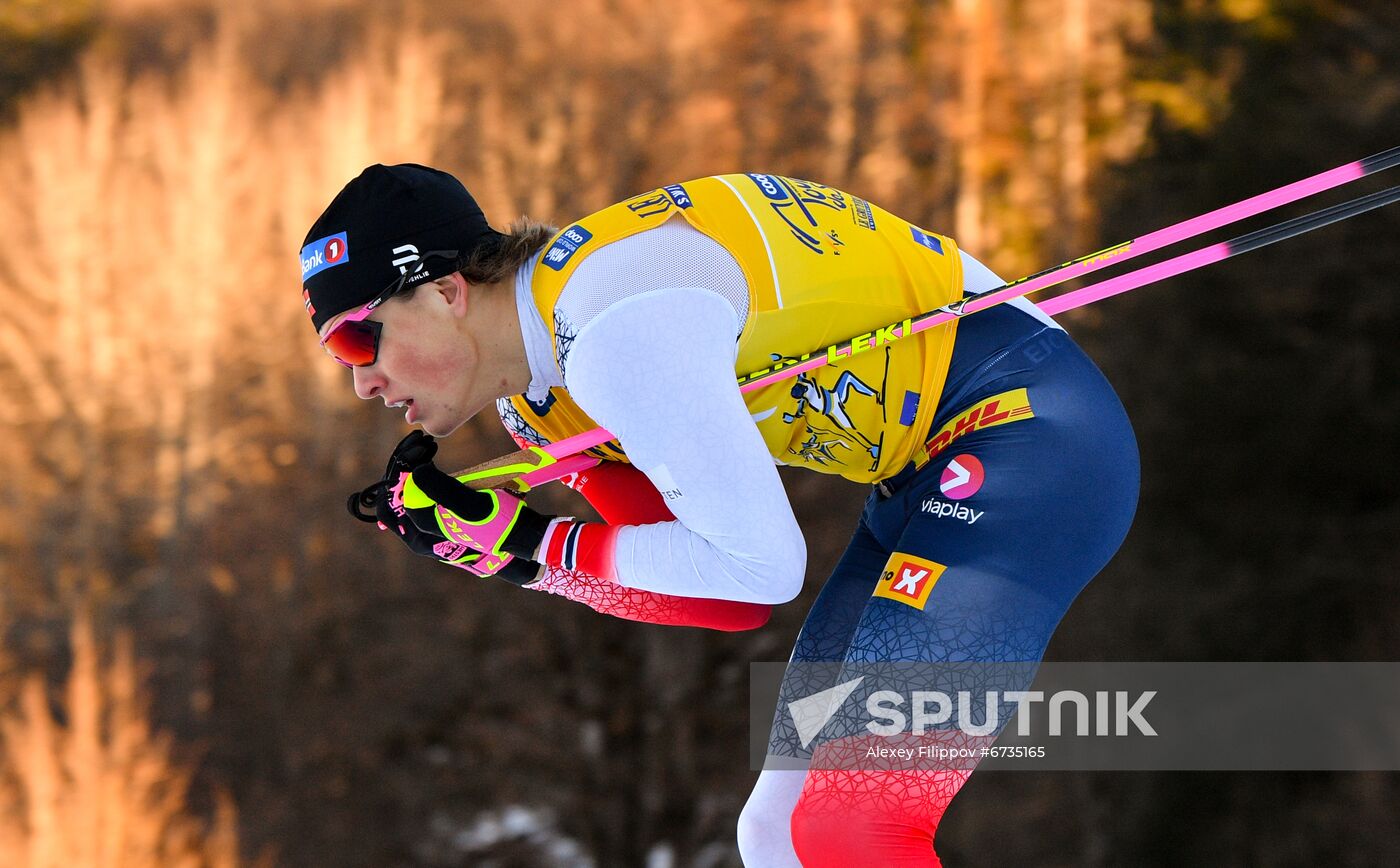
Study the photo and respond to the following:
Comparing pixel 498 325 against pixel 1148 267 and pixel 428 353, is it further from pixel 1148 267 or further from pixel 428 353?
pixel 1148 267

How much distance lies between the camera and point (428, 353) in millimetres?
1761

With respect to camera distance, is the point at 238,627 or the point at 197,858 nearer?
the point at 197,858

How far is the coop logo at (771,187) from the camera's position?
1761mm

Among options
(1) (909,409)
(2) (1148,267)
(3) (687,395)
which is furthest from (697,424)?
(2) (1148,267)

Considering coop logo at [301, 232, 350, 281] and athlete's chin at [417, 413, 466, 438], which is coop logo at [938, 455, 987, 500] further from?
coop logo at [301, 232, 350, 281]

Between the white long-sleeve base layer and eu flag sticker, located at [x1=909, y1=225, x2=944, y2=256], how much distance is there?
0.33 metres

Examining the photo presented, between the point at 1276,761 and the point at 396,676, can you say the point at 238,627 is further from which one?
the point at 1276,761

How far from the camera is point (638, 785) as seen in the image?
5.11 metres

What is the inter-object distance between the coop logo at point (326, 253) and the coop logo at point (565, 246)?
0.85 ft

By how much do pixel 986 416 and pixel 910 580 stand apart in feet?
0.75

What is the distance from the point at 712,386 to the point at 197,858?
12.9 ft

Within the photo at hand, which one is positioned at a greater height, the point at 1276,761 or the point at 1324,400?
the point at 1324,400

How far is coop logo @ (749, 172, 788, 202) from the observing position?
1.76 m

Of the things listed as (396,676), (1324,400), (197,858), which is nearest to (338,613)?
(396,676)
